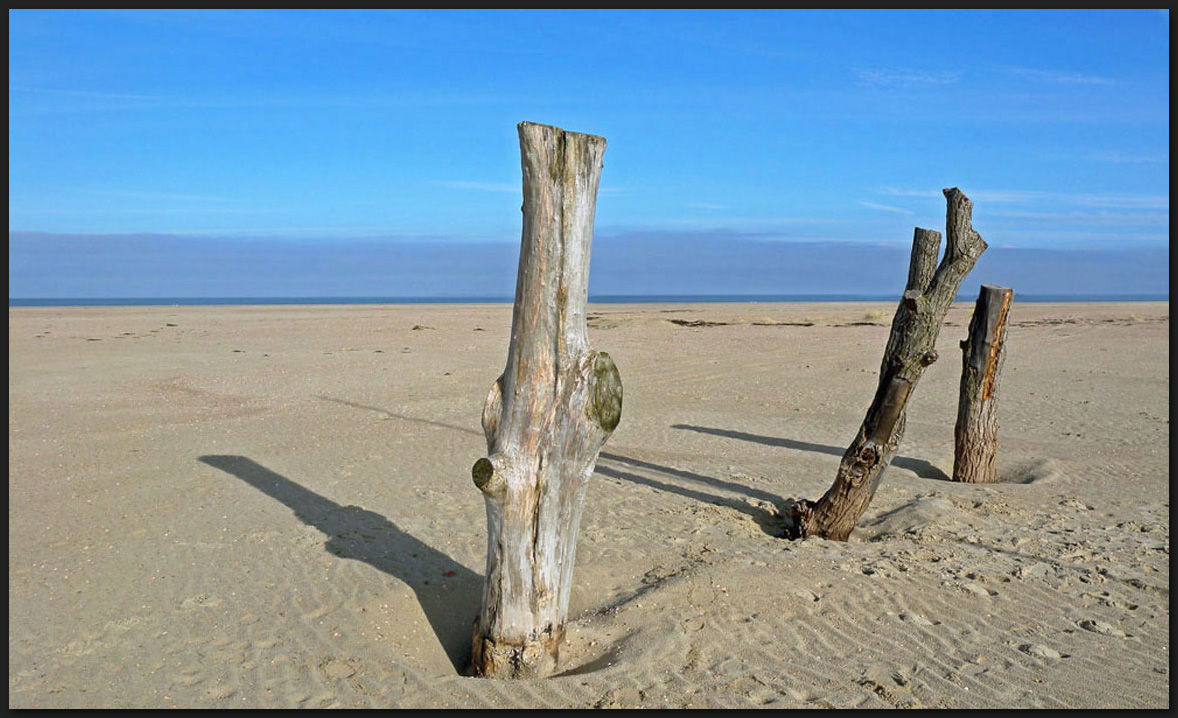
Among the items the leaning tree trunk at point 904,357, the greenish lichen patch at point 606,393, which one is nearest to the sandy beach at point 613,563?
the leaning tree trunk at point 904,357

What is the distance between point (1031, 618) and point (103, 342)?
2620cm

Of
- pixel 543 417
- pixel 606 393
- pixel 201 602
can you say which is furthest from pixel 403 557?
pixel 606 393

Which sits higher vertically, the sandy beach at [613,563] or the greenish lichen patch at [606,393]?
the greenish lichen patch at [606,393]

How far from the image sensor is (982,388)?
359 inches

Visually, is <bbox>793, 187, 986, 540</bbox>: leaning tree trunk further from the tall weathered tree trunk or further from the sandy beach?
the tall weathered tree trunk

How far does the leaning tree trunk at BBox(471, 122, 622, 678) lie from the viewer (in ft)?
15.0

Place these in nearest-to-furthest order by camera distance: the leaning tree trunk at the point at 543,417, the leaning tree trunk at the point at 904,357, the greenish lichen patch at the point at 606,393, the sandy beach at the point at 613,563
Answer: the leaning tree trunk at the point at 543,417 < the greenish lichen patch at the point at 606,393 < the sandy beach at the point at 613,563 < the leaning tree trunk at the point at 904,357

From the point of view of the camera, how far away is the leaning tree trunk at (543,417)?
4562 mm

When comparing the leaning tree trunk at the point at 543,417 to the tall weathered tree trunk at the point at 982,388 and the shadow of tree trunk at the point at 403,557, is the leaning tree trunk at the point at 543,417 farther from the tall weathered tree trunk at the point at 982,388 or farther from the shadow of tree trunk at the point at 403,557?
the tall weathered tree trunk at the point at 982,388

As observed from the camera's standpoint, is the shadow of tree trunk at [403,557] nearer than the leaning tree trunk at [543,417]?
No

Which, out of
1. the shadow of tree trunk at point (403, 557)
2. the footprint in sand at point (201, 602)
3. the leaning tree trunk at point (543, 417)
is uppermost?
the leaning tree trunk at point (543, 417)

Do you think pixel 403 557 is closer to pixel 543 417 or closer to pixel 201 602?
pixel 201 602

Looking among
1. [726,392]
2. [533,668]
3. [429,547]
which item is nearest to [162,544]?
[429,547]

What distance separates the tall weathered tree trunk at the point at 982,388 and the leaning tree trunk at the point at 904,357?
6.29 feet
